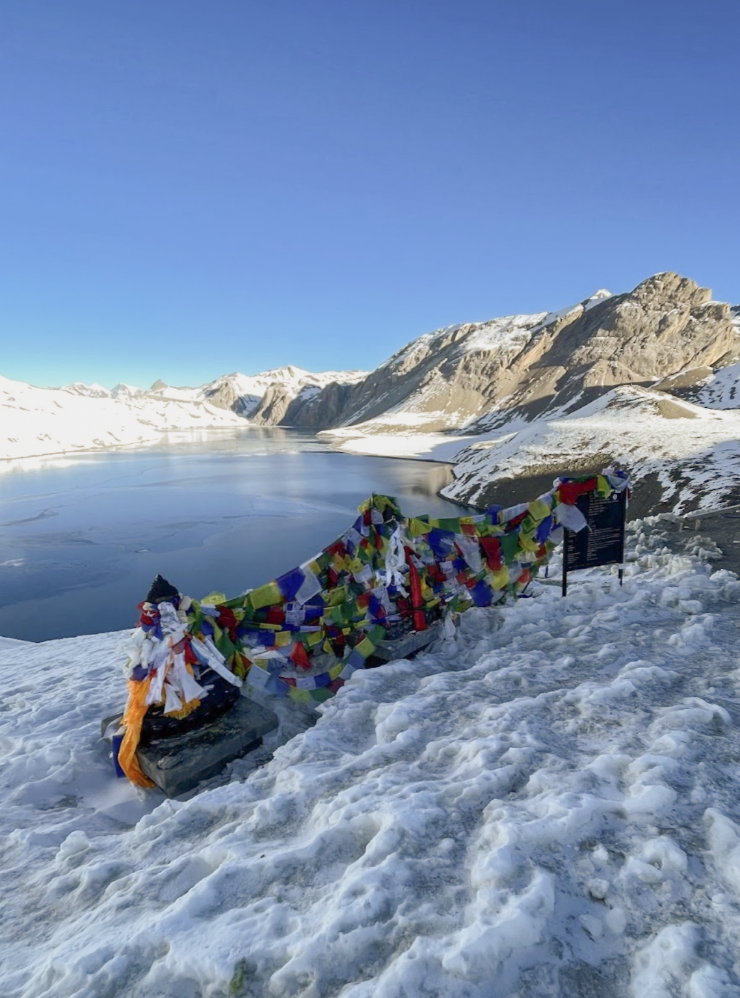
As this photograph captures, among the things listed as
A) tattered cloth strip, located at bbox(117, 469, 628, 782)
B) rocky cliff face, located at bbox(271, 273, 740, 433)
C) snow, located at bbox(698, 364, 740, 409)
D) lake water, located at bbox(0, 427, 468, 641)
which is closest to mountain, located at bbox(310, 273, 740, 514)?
snow, located at bbox(698, 364, 740, 409)

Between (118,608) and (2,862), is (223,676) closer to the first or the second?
(2,862)

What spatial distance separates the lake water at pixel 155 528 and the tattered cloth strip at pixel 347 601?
11.9 m

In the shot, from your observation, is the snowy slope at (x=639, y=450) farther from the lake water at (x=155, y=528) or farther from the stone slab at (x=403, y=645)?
the stone slab at (x=403, y=645)

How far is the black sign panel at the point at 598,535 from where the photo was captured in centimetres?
884

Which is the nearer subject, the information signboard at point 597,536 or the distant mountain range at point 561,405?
the information signboard at point 597,536

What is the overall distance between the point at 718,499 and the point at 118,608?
26.0 metres

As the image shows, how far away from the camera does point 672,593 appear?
8.11m

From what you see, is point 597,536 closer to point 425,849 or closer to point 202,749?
point 425,849

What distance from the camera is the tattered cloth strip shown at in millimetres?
5777

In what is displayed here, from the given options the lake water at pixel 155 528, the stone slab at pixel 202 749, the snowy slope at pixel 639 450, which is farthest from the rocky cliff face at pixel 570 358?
the stone slab at pixel 202 749

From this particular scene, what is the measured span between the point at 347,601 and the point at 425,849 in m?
4.19

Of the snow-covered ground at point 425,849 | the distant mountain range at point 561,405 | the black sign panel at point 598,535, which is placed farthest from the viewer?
the distant mountain range at point 561,405

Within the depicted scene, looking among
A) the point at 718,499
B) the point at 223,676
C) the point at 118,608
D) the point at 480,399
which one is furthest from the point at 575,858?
the point at 480,399

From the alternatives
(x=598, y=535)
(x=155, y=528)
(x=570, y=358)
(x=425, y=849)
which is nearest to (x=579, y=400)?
(x=570, y=358)
